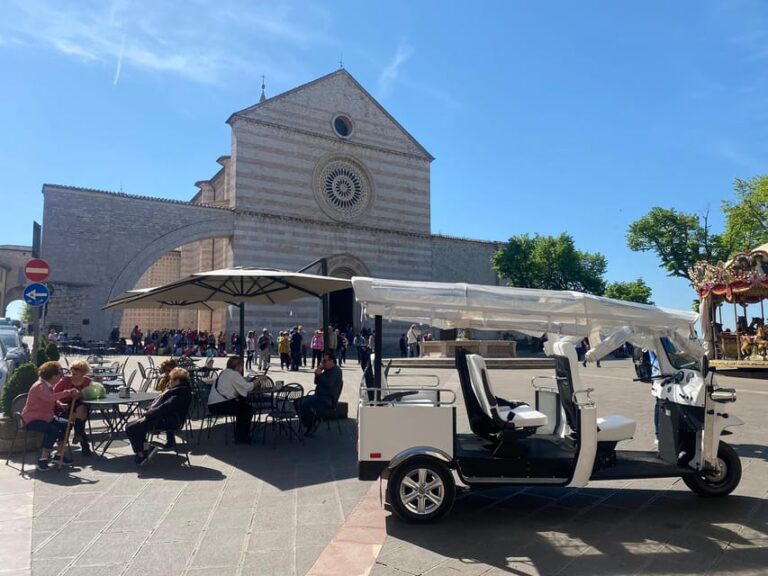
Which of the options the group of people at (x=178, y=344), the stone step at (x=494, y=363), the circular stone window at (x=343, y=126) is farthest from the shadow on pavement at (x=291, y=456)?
the circular stone window at (x=343, y=126)

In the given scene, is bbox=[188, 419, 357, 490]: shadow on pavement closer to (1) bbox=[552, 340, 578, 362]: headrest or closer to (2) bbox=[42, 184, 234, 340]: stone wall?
(1) bbox=[552, 340, 578, 362]: headrest

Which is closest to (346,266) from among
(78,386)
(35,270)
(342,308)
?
(342,308)

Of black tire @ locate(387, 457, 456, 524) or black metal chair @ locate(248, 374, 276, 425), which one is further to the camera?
black metal chair @ locate(248, 374, 276, 425)

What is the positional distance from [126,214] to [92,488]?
23.0m

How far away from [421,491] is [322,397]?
143 inches

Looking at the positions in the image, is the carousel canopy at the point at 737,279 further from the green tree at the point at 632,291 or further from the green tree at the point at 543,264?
the green tree at the point at 632,291

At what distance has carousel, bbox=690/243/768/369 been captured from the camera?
60.9 feet

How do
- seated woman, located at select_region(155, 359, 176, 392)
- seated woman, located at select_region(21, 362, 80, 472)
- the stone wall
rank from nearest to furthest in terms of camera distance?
seated woman, located at select_region(21, 362, 80, 472) → seated woman, located at select_region(155, 359, 176, 392) → the stone wall

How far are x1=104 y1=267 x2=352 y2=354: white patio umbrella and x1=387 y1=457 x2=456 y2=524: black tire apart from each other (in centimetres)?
275

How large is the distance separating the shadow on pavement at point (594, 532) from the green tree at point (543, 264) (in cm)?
3199

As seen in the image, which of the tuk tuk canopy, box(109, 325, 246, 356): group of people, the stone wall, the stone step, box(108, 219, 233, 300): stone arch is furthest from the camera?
box(108, 219, 233, 300): stone arch

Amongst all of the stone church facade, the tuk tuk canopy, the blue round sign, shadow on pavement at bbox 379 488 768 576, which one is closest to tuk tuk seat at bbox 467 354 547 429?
the tuk tuk canopy

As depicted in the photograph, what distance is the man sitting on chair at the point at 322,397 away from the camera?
7.96 meters

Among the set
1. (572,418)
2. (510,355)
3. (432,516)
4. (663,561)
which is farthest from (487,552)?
(510,355)
